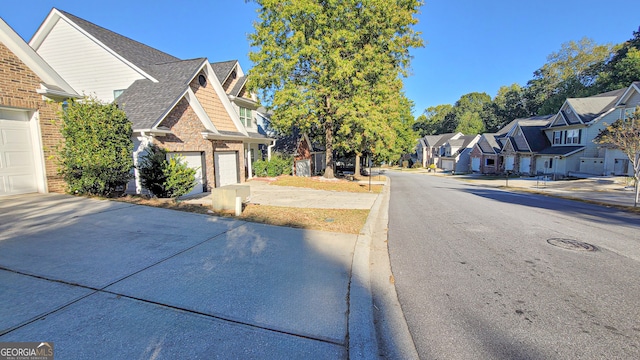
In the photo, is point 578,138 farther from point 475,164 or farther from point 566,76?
point 566,76

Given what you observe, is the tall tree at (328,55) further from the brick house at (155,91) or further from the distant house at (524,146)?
the distant house at (524,146)

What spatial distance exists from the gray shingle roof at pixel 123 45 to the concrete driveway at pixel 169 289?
41.3 ft

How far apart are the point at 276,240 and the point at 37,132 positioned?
8613mm

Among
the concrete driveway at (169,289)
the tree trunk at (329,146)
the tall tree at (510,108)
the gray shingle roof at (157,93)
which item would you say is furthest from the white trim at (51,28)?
the tall tree at (510,108)

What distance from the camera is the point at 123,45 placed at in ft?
56.6

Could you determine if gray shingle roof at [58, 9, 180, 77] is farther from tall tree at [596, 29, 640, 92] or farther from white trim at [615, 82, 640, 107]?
tall tree at [596, 29, 640, 92]

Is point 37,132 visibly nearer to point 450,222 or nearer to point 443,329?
point 443,329

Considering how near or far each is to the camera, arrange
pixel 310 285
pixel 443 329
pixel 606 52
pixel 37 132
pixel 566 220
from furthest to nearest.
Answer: pixel 606 52 → pixel 566 220 → pixel 37 132 → pixel 310 285 → pixel 443 329

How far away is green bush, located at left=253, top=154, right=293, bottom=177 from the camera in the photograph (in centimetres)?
2138

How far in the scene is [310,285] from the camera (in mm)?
4145

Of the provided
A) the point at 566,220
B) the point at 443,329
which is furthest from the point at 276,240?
the point at 566,220

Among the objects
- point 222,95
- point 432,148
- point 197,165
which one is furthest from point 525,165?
point 197,165

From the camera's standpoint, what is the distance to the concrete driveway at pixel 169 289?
2781 mm

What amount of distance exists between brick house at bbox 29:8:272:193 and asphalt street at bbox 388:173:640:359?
1016 centimetres
